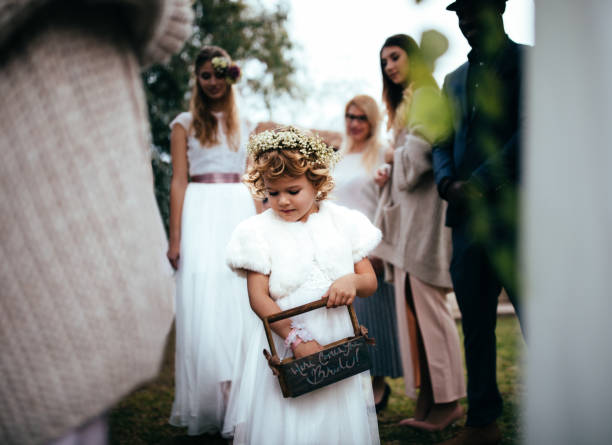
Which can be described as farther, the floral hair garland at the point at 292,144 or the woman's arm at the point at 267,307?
the floral hair garland at the point at 292,144

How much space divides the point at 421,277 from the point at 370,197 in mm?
949

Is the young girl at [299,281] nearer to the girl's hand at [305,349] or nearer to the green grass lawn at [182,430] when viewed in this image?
the girl's hand at [305,349]

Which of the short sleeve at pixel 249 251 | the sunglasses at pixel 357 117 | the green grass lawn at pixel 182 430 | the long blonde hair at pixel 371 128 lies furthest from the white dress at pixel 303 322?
the sunglasses at pixel 357 117

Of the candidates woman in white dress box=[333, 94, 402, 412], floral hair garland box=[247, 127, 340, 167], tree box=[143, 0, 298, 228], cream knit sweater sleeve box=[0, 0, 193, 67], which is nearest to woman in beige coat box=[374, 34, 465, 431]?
woman in white dress box=[333, 94, 402, 412]

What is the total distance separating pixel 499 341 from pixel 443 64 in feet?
16.5

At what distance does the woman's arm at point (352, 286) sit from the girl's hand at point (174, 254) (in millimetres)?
1449

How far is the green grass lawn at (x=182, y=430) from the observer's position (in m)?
2.67

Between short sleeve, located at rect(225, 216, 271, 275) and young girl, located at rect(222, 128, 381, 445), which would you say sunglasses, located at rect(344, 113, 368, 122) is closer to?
young girl, located at rect(222, 128, 381, 445)

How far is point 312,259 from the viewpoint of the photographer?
2004 millimetres

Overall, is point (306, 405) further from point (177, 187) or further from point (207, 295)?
point (177, 187)

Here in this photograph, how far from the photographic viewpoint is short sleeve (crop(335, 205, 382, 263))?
2.07 metres

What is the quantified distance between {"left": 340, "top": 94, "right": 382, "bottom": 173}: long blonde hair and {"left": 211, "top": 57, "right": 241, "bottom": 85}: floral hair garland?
1.08 metres

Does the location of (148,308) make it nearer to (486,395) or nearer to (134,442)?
(486,395)

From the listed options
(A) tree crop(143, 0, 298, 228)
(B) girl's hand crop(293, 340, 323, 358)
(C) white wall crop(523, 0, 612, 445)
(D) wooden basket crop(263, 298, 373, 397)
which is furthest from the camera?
(A) tree crop(143, 0, 298, 228)
